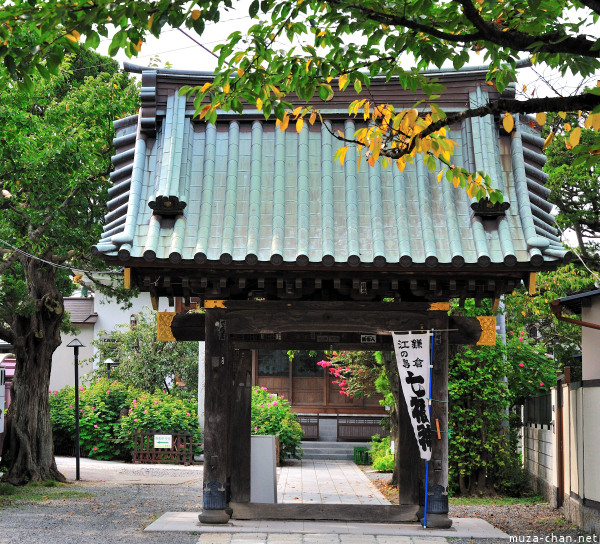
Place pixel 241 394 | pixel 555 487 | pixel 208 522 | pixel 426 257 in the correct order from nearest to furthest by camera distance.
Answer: pixel 426 257 < pixel 208 522 < pixel 241 394 < pixel 555 487

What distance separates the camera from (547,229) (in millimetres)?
10922

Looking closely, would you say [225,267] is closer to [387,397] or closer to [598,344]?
[598,344]

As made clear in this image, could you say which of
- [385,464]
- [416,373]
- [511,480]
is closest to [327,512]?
[416,373]

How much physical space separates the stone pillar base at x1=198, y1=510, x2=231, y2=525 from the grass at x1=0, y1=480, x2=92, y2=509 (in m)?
4.51

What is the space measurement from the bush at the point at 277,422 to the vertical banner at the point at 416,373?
13441mm

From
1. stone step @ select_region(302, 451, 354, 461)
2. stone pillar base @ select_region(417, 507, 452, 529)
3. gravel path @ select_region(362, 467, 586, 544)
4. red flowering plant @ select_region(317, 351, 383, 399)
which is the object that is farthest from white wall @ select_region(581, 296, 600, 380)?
stone step @ select_region(302, 451, 354, 461)

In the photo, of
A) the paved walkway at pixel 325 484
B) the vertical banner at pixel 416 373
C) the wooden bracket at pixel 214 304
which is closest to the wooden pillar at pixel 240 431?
the wooden bracket at pixel 214 304

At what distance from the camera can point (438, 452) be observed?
10.7 metres

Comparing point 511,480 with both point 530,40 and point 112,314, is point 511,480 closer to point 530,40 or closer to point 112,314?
point 530,40

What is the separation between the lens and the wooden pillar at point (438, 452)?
10.7 m

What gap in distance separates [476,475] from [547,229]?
25.6 feet

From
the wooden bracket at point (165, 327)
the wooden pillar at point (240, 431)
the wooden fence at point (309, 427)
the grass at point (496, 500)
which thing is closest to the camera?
the wooden bracket at point (165, 327)

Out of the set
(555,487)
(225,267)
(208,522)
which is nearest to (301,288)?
(225,267)

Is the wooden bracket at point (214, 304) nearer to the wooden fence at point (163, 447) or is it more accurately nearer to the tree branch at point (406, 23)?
the tree branch at point (406, 23)
